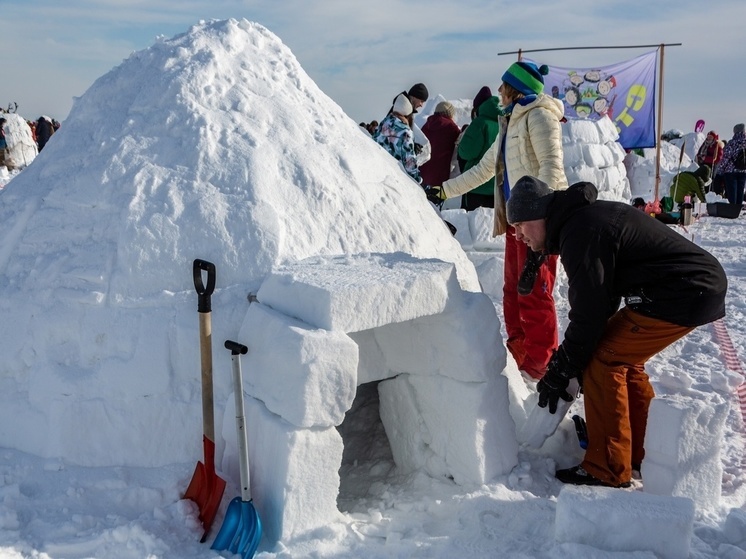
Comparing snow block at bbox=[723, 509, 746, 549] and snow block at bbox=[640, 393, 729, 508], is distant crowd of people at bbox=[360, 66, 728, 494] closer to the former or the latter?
snow block at bbox=[640, 393, 729, 508]

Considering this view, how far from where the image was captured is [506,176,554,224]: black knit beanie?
8.53 ft

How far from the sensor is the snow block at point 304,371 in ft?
7.07

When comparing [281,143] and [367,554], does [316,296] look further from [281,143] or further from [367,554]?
[281,143]

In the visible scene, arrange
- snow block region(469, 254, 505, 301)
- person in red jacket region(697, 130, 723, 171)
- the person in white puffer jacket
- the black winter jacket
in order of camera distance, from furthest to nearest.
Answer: person in red jacket region(697, 130, 723, 171) < snow block region(469, 254, 505, 301) < the person in white puffer jacket < the black winter jacket

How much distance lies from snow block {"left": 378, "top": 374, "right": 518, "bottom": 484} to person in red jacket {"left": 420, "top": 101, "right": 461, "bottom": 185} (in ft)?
13.8

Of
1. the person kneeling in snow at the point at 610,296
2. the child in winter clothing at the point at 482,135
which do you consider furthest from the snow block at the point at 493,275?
the person kneeling in snow at the point at 610,296

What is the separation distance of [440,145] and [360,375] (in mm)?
4438

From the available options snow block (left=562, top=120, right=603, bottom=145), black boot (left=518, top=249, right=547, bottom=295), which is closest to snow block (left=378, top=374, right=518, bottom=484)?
black boot (left=518, top=249, right=547, bottom=295)

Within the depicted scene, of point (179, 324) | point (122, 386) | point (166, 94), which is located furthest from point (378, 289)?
point (166, 94)

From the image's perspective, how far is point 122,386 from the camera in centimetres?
254

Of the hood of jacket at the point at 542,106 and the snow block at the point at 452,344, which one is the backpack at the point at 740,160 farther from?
the snow block at the point at 452,344

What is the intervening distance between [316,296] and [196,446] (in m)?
0.80

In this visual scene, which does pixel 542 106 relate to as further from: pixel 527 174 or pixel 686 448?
pixel 686 448

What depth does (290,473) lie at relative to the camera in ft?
7.21
